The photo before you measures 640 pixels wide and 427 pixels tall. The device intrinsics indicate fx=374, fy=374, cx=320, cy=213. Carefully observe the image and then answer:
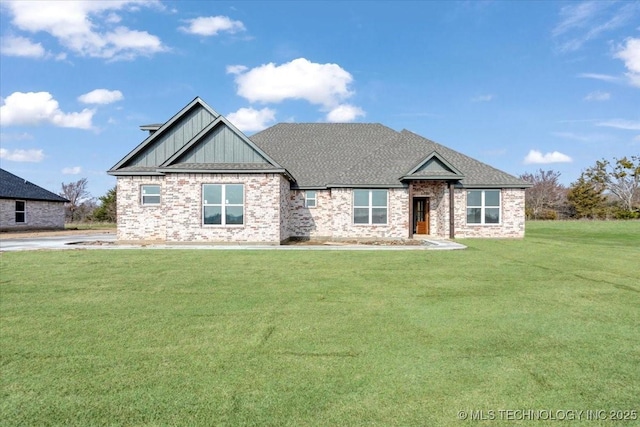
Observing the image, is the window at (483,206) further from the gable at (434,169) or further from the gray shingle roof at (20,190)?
the gray shingle roof at (20,190)

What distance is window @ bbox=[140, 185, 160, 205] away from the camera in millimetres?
19078

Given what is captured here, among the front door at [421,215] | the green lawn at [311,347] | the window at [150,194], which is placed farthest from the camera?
the front door at [421,215]

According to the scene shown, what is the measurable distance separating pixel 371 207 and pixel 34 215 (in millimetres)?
29300

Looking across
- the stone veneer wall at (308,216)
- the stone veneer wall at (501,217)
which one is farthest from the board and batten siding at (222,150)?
the stone veneer wall at (501,217)

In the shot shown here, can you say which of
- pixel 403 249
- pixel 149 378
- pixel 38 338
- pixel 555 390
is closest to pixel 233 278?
pixel 38 338

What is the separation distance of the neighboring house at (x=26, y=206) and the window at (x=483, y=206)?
33869 millimetres

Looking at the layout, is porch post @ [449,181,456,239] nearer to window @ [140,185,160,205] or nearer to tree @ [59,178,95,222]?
window @ [140,185,160,205]

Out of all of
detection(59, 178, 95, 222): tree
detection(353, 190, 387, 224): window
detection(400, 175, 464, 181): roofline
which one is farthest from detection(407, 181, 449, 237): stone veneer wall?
detection(59, 178, 95, 222): tree

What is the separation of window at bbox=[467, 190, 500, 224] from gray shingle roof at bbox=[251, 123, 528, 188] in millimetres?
561

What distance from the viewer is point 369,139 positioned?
85.1ft

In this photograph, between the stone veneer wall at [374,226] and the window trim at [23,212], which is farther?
the window trim at [23,212]

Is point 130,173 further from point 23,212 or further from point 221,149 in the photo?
point 23,212

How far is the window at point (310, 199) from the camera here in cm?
2180

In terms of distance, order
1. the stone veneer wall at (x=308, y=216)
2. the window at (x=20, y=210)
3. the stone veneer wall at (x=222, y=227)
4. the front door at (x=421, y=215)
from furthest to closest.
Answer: the window at (x=20, y=210)
the front door at (x=421, y=215)
the stone veneer wall at (x=308, y=216)
the stone veneer wall at (x=222, y=227)
